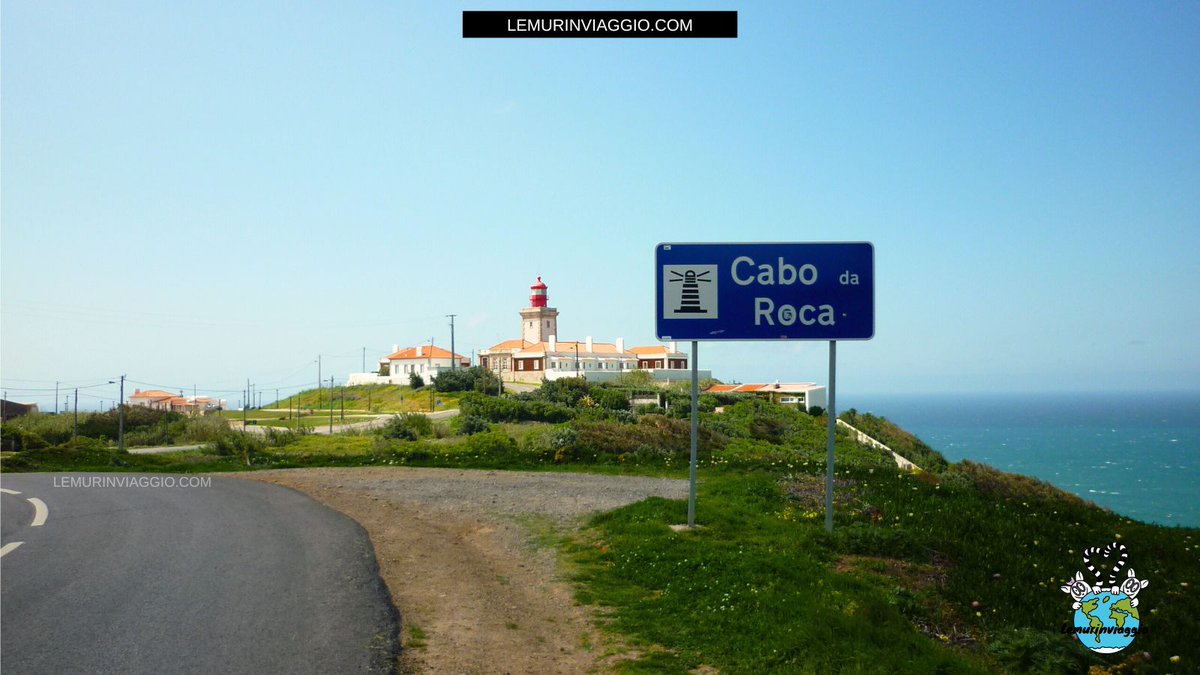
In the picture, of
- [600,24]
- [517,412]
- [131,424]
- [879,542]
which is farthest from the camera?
[131,424]

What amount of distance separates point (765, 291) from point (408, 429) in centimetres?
2491

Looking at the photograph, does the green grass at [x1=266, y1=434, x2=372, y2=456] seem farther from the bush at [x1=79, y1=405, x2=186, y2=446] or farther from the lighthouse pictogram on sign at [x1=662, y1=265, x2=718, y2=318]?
the lighthouse pictogram on sign at [x1=662, y1=265, x2=718, y2=318]

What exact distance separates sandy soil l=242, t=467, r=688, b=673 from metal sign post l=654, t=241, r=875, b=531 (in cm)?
338

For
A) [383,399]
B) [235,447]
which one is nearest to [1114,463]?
[383,399]

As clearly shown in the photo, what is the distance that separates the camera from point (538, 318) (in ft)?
341

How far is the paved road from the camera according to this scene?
6.50 metres

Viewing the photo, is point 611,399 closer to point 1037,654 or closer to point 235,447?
point 235,447

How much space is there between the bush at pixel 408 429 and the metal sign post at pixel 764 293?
22.8 meters

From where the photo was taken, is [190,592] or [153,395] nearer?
[190,592]

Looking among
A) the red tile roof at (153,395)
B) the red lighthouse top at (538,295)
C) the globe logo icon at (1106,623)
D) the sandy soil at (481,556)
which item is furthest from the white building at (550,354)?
the globe logo icon at (1106,623)

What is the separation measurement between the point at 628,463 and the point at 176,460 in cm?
1629

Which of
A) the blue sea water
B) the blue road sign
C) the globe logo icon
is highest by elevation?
the blue road sign

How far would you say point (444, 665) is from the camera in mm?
6457

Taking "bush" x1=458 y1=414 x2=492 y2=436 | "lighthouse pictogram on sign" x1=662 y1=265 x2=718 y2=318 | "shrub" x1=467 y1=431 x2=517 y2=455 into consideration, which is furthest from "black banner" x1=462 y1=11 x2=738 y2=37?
"bush" x1=458 y1=414 x2=492 y2=436
